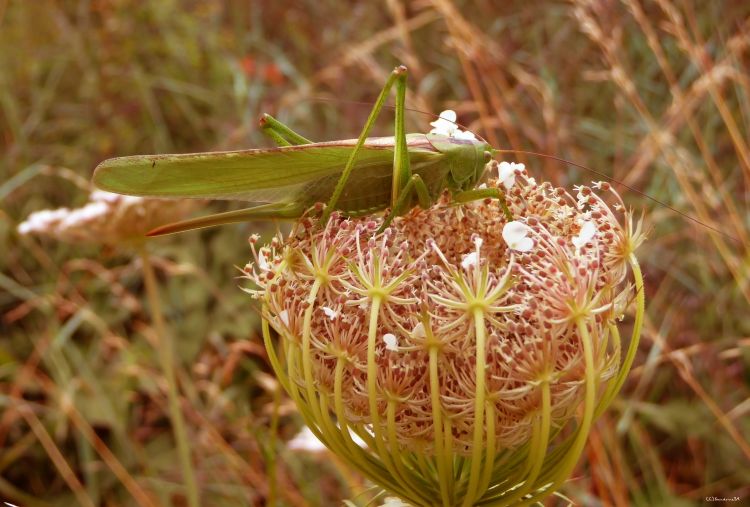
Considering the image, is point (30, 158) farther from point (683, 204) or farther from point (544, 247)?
point (544, 247)

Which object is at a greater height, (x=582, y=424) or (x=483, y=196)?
(x=483, y=196)

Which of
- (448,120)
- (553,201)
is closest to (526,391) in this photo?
(553,201)

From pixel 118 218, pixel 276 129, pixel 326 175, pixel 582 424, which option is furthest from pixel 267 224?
pixel 582 424

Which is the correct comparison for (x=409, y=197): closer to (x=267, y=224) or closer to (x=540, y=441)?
(x=540, y=441)

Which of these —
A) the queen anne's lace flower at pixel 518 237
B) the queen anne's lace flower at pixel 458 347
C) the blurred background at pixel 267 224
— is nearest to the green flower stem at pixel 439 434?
the queen anne's lace flower at pixel 458 347

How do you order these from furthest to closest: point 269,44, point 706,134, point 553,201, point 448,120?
1. point 269,44
2. point 706,134
3. point 448,120
4. point 553,201

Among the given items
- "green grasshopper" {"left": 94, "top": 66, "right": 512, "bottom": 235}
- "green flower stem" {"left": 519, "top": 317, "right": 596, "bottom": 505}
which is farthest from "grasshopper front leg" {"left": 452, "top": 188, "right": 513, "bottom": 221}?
"green flower stem" {"left": 519, "top": 317, "right": 596, "bottom": 505}
